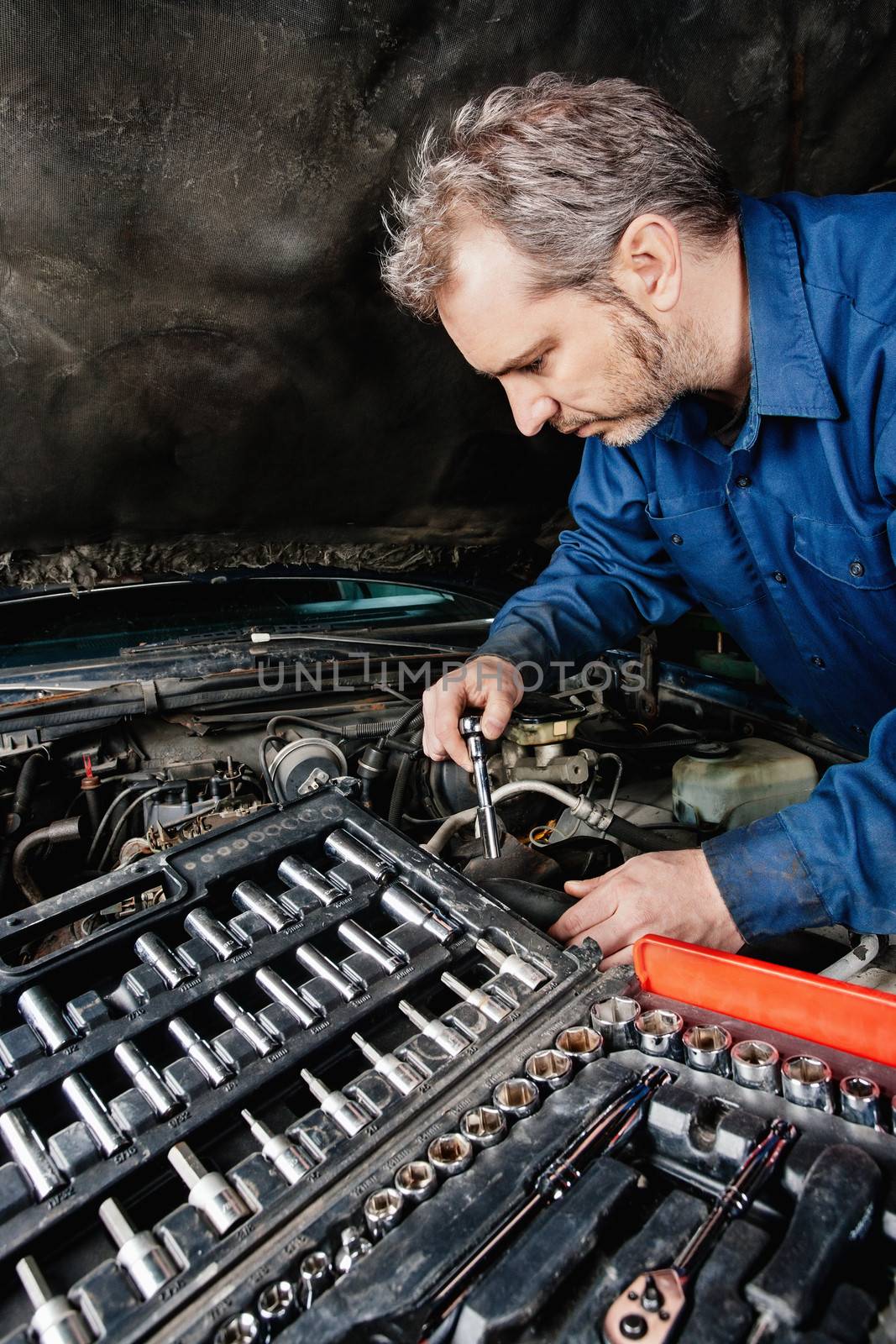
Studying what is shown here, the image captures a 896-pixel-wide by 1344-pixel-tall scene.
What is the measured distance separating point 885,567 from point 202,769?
3.82 ft

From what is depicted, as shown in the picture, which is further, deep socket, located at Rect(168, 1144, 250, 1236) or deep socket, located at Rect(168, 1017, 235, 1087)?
deep socket, located at Rect(168, 1017, 235, 1087)

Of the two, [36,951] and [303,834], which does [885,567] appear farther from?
[36,951]

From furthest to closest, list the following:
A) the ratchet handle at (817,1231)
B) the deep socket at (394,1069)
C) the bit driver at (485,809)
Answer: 1. the bit driver at (485,809)
2. the deep socket at (394,1069)
3. the ratchet handle at (817,1231)

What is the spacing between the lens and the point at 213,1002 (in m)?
0.90

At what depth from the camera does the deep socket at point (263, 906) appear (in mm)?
978

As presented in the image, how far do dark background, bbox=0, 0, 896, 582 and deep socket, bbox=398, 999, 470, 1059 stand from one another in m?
1.35

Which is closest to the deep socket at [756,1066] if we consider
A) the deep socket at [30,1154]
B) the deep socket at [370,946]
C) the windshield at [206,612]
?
the deep socket at [370,946]

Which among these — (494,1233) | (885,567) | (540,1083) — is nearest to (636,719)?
(885,567)

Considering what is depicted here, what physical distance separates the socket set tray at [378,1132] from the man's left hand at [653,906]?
13 cm

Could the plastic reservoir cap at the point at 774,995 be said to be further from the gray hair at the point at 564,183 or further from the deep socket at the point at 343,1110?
the gray hair at the point at 564,183

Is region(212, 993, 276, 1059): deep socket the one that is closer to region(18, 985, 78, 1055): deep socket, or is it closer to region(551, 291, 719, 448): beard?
region(18, 985, 78, 1055): deep socket

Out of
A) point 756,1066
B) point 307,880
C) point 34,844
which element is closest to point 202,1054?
point 307,880

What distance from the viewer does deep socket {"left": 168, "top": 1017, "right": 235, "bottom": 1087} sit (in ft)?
2.65

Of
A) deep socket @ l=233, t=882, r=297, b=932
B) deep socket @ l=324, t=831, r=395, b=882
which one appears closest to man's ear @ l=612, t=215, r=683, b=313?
deep socket @ l=324, t=831, r=395, b=882
